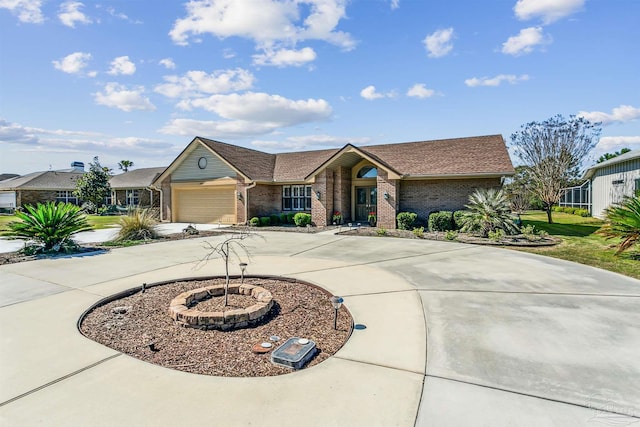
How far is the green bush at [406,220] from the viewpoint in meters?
17.1

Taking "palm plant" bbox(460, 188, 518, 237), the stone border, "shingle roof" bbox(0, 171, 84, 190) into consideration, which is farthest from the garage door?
"shingle roof" bbox(0, 171, 84, 190)

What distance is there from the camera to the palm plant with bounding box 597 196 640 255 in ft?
30.8

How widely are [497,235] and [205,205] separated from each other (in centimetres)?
1781

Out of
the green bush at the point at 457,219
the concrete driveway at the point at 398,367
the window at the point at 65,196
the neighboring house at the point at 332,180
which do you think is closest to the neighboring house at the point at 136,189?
the window at the point at 65,196

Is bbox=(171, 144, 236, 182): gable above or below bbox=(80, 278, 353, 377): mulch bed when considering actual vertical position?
above

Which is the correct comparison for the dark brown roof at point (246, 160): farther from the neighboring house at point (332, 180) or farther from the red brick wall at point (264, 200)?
the red brick wall at point (264, 200)

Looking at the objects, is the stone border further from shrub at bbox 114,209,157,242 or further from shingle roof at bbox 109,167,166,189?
shingle roof at bbox 109,167,166,189

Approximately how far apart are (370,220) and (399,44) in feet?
30.1

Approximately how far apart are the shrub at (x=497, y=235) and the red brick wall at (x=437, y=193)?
4.03m

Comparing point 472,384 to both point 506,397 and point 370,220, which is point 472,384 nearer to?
point 506,397

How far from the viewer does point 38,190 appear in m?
35.4

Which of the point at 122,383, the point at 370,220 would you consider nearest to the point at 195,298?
the point at 122,383

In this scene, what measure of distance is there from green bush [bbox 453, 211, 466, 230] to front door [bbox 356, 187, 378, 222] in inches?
198

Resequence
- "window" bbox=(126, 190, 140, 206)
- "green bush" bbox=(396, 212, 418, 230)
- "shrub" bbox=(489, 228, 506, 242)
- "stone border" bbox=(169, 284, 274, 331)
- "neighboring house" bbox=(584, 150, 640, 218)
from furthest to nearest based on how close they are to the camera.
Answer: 1. "window" bbox=(126, 190, 140, 206)
2. "neighboring house" bbox=(584, 150, 640, 218)
3. "green bush" bbox=(396, 212, 418, 230)
4. "shrub" bbox=(489, 228, 506, 242)
5. "stone border" bbox=(169, 284, 274, 331)
